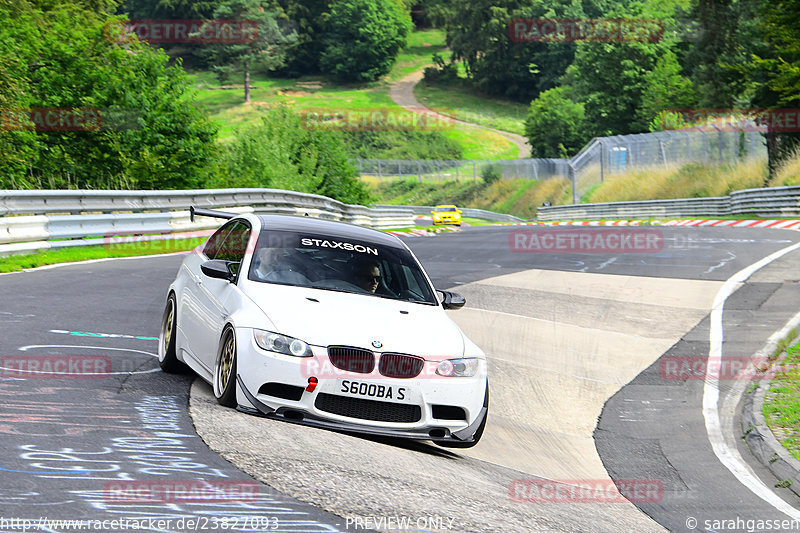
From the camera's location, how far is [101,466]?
5207 millimetres

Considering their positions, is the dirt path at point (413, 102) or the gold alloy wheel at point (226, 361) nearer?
the gold alloy wheel at point (226, 361)

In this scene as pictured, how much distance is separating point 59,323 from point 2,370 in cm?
285

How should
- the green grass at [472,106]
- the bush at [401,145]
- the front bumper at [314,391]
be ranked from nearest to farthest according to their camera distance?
the front bumper at [314,391]
the bush at [401,145]
the green grass at [472,106]

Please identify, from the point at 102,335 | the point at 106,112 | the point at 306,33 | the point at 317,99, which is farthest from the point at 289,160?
the point at 306,33

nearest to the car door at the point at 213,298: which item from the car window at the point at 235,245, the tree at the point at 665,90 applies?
the car window at the point at 235,245

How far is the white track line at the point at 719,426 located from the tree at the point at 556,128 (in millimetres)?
81432

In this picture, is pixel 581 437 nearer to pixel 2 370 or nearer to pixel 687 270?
pixel 2 370

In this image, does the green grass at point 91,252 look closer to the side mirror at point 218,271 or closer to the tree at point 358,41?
the side mirror at point 218,271

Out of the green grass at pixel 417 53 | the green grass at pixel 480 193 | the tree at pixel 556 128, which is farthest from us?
the green grass at pixel 417 53

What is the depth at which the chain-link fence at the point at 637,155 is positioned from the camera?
48062mm

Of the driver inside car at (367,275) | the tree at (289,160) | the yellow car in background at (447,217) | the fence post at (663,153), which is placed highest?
the driver inside car at (367,275)

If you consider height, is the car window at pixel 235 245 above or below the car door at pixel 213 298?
above

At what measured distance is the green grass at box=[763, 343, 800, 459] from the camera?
865 centimetres

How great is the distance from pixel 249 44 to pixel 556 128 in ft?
203
